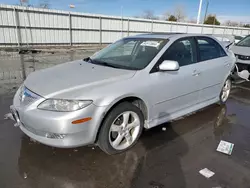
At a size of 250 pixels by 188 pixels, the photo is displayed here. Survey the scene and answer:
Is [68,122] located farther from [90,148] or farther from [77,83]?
[90,148]

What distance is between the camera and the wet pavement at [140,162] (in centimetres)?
226

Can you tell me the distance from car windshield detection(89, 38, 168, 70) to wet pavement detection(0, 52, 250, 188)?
1.18 meters

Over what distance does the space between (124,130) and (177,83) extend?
3.77 feet

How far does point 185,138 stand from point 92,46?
14.7 m

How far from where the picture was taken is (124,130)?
2.76 meters

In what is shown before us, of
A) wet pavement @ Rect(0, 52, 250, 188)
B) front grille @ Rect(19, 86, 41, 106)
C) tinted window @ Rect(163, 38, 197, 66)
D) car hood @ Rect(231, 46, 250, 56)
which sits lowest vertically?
wet pavement @ Rect(0, 52, 250, 188)

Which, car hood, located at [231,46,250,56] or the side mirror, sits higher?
the side mirror

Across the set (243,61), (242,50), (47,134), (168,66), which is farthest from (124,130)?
(242,50)

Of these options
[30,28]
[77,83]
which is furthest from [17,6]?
[77,83]

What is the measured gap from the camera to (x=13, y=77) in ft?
20.9

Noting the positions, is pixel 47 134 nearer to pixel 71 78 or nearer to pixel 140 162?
pixel 71 78

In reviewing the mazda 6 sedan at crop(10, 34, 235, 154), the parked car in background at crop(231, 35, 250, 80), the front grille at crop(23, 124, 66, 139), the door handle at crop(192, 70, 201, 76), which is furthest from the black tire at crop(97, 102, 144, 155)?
the parked car in background at crop(231, 35, 250, 80)

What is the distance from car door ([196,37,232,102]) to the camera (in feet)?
12.2

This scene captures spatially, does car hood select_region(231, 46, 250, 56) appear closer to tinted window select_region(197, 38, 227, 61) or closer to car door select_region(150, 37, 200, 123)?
tinted window select_region(197, 38, 227, 61)
